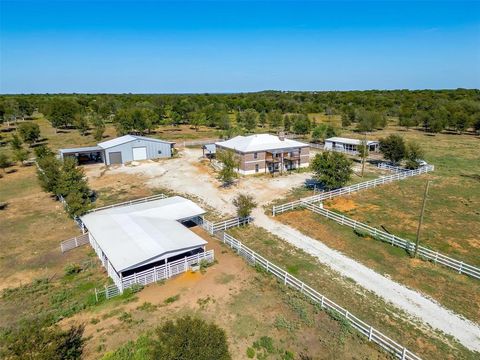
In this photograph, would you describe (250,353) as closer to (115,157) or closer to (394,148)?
(394,148)

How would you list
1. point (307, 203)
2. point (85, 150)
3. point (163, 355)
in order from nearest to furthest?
1. point (163, 355)
2. point (307, 203)
3. point (85, 150)

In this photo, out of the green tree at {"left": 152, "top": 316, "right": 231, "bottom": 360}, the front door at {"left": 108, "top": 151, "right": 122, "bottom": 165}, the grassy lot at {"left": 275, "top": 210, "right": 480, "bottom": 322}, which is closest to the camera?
the green tree at {"left": 152, "top": 316, "right": 231, "bottom": 360}

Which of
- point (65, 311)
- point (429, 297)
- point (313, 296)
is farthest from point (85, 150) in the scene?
point (429, 297)

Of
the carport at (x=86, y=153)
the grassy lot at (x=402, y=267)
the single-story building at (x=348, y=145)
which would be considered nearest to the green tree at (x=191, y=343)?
the grassy lot at (x=402, y=267)

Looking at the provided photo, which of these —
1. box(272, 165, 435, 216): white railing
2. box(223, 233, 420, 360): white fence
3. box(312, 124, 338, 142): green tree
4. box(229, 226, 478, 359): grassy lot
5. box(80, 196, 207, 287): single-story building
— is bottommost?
box(229, 226, 478, 359): grassy lot

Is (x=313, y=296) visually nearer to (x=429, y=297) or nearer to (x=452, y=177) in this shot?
(x=429, y=297)

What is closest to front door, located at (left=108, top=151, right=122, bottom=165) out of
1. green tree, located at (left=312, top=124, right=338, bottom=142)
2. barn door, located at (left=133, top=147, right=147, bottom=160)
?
barn door, located at (left=133, top=147, right=147, bottom=160)

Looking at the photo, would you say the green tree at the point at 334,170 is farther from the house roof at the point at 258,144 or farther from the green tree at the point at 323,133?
the green tree at the point at 323,133

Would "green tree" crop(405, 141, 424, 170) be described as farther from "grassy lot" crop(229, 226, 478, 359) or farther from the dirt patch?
"grassy lot" crop(229, 226, 478, 359)
